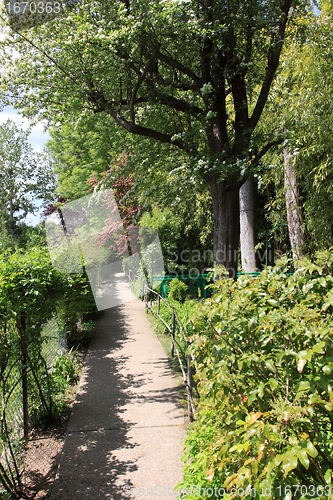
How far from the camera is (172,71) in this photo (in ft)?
25.6

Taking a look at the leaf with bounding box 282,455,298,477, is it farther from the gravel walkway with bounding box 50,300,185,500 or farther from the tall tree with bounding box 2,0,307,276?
the tall tree with bounding box 2,0,307,276

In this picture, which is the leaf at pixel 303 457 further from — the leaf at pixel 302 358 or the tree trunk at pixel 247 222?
the tree trunk at pixel 247 222

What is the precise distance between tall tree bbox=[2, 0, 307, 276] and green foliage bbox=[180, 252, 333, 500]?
154 inches

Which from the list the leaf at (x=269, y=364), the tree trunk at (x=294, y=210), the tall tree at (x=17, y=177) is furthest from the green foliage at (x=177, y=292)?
the tall tree at (x=17, y=177)

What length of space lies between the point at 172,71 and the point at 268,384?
714cm

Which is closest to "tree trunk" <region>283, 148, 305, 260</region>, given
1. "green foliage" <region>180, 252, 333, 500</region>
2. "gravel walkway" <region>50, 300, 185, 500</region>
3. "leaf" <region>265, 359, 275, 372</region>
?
"gravel walkway" <region>50, 300, 185, 500</region>

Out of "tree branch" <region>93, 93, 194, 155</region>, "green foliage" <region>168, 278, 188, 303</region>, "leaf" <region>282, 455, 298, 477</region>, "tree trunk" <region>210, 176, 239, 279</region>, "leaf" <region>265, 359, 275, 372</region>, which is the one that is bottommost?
"green foliage" <region>168, 278, 188, 303</region>

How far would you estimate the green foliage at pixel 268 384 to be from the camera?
65.6 inches

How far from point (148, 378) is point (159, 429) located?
1750 mm

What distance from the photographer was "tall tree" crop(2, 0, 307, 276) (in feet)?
20.2

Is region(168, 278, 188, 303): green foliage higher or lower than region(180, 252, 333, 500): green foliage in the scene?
lower

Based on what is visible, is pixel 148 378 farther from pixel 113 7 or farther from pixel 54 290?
pixel 113 7

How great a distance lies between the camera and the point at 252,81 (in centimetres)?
819

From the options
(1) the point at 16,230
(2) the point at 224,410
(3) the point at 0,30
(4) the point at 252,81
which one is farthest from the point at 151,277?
(1) the point at 16,230
